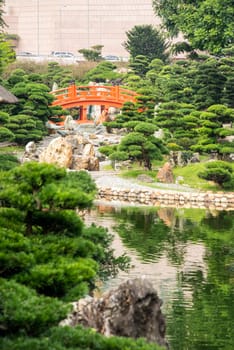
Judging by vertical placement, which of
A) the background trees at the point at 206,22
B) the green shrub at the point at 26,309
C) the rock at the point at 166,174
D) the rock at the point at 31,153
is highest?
the background trees at the point at 206,22

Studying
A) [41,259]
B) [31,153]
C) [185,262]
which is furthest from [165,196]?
[41,259]

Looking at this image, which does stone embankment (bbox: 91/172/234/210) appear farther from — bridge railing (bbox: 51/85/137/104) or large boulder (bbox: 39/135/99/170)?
bridge railing (bbox: 51/85/137/104)

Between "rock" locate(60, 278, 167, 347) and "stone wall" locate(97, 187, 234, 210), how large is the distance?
18.0m

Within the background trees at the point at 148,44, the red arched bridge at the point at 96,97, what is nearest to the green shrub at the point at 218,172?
the red arched bridge at the point at 96,97

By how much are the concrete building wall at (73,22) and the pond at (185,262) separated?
5527cm

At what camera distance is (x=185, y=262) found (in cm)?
1806

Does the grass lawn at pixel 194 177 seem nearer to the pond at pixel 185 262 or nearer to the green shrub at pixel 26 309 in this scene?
the pond at pixel 185 262

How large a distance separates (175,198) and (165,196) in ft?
1.15

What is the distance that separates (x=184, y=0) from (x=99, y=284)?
90.4ft

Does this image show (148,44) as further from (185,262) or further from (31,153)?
(185,262)

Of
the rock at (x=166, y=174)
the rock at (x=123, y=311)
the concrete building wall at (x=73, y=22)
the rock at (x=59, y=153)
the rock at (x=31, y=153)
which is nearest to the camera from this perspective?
the rock at (x=123, y=311)

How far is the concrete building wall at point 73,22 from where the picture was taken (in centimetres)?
8131

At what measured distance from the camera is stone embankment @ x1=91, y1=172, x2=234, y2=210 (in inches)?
1113

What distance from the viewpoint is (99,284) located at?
47.9 feet
